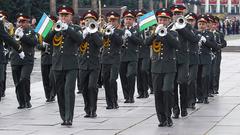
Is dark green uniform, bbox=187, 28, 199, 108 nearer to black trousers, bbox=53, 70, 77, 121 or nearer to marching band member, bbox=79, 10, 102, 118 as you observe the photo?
marching band member, bbox=79, 10, 102, 118

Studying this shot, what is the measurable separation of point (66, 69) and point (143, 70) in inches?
234

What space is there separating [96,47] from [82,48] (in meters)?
0.30

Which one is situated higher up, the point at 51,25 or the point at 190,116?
the point at 51,25

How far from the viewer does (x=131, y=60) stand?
17984 millimetres

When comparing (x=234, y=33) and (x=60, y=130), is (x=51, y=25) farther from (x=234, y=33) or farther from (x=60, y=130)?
(x=234, y=33)

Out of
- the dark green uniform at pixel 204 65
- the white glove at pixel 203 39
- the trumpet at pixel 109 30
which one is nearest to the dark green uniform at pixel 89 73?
the trumpet at pixel 109 30

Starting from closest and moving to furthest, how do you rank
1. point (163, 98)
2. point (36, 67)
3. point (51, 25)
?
point (163, 98), point (51, 25), point (36, 67)

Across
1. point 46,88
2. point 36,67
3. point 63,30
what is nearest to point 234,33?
point 36,67

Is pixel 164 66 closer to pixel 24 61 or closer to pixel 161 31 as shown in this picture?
pixel 161 31

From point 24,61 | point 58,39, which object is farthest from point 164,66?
point 24,61

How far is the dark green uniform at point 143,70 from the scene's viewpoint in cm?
1920

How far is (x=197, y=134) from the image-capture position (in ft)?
41.8

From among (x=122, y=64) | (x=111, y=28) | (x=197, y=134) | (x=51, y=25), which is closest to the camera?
(x=197, y=134)

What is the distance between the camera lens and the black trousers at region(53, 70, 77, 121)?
538 inches
